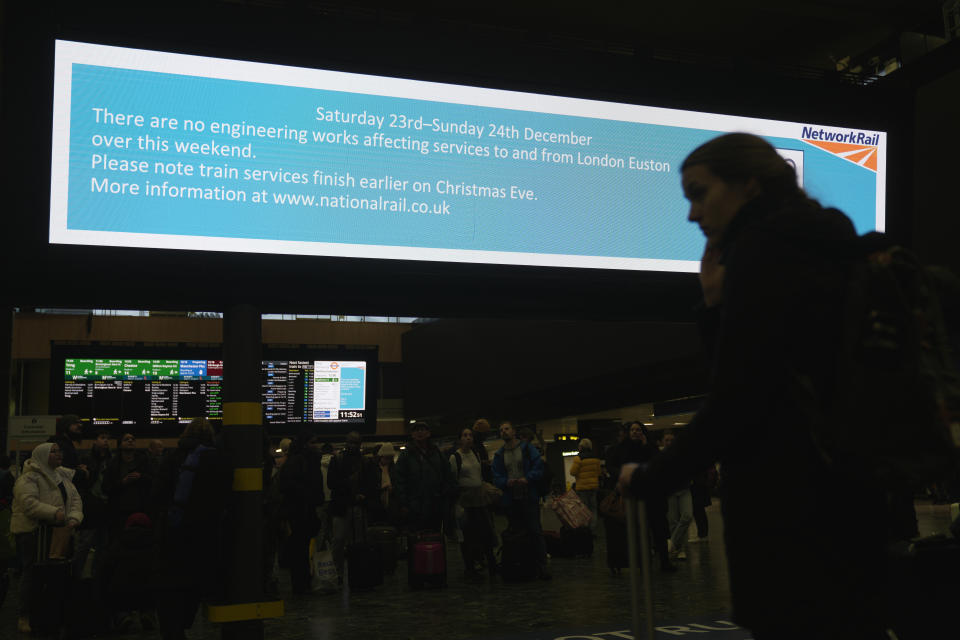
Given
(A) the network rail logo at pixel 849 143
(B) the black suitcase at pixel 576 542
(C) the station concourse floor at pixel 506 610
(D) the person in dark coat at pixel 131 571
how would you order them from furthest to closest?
(B) the black suitcase at pixel 576 542 < (A) the network rail logo at pixel 849 143 < (C) the station concourse floor at pixel 506 610 < (D) the person in dark coat at pixel 131 571

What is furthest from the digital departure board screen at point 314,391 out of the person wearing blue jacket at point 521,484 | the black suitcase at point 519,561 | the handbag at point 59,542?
the handbag at point 59,542

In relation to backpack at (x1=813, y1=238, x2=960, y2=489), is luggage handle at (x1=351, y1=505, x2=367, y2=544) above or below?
below

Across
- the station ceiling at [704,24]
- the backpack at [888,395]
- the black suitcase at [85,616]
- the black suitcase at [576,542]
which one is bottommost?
the black suitcase at [576,542]

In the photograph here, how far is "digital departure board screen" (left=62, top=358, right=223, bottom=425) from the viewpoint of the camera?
45.3 ft

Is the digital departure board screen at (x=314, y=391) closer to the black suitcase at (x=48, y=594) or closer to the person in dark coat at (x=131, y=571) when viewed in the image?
the black suitcase at (x=48, y=594)

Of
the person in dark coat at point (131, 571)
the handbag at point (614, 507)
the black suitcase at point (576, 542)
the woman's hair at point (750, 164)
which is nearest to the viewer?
the woman's hair at point (750, 164)

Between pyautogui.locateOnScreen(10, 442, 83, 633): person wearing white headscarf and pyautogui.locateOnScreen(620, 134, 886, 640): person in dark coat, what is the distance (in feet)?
22.8

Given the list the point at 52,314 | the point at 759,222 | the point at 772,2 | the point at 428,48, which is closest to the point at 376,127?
the point at 428,48

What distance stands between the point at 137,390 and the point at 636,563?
1328 centimetres

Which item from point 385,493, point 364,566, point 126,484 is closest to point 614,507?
point 364,566

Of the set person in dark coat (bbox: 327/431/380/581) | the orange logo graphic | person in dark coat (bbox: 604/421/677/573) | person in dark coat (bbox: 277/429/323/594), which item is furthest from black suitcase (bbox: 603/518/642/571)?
the orange logo graphic

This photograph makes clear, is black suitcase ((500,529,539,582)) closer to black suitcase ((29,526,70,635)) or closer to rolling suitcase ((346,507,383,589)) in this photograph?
rolling suitcase ((346,507,383,589))

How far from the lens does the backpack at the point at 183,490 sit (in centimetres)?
534

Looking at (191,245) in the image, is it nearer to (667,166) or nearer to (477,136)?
(477,136)
